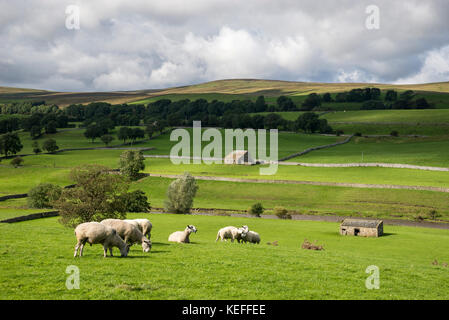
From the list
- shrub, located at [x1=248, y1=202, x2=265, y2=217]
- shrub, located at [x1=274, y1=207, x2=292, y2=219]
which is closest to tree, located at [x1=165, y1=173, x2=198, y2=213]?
shrub, located at [x1=248, y1=202, x2=265, y2=217]

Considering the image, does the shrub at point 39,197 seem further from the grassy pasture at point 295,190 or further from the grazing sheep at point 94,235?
the grazing sheep at point 94,235

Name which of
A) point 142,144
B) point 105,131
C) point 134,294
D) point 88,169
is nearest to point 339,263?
point 134,294

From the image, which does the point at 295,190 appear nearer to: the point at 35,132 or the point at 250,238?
the point at 250,238

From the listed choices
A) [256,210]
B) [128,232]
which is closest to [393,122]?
[256,210]

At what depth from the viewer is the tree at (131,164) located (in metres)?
98.2

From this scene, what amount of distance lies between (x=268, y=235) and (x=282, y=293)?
1268 inches

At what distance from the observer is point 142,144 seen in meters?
155

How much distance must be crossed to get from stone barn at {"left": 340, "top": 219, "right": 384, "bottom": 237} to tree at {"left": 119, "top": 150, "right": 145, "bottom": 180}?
189 ft

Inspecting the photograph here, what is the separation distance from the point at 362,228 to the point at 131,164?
61451 mm

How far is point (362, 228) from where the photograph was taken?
5009 centimetres

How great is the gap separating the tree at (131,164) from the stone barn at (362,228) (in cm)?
5772

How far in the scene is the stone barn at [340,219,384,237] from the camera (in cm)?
4959

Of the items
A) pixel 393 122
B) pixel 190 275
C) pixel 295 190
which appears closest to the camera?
pixel 190 275

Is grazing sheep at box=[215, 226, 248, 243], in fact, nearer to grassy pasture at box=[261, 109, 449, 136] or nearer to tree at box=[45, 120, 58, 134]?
grassy pasture at box=[261, 109, 449, 136]
